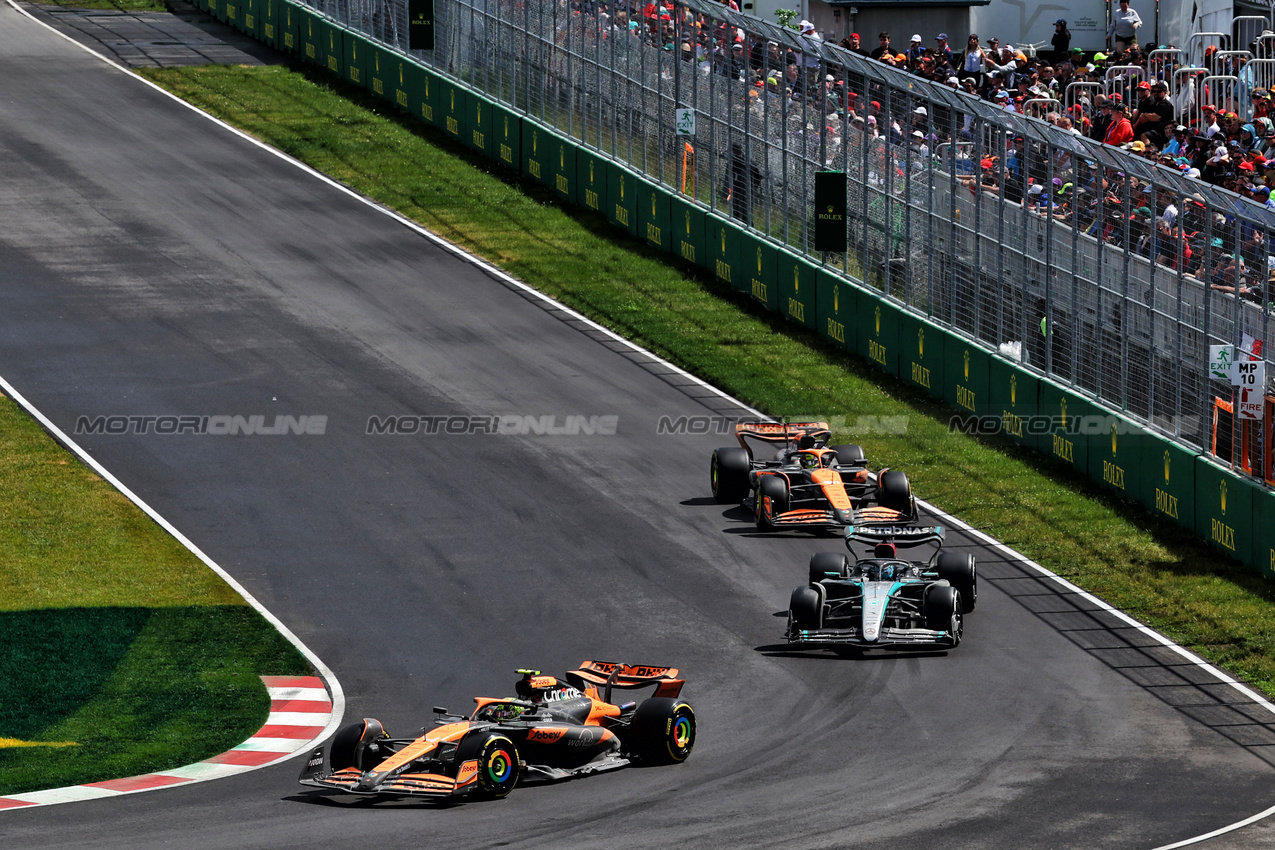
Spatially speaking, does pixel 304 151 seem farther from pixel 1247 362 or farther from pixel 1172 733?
pixel 1172 733

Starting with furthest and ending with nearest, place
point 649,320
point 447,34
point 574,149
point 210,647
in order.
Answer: point 447,34
point 574,149
point 649,320
point 210,647

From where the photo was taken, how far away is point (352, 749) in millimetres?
14078

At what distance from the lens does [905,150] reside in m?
28.1

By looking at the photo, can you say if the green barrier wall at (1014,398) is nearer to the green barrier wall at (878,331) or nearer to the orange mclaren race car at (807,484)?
the green barrier wall at (878,331)

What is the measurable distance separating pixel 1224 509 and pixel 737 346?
992 cm

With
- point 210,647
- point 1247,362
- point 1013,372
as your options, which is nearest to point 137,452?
point 210,647

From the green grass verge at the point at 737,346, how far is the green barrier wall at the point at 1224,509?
8.1 inches

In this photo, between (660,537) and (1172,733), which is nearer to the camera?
(1172,733)

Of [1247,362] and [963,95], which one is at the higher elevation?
[963,95]

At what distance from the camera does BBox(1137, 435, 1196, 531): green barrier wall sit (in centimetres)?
2222

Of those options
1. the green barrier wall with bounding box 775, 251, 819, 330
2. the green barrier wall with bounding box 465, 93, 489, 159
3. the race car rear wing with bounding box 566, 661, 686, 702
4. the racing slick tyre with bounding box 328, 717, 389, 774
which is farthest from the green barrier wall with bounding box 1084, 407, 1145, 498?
the green barrier wall with bounding box 465, 93, 489, 159

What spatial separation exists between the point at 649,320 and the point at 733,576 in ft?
35.9

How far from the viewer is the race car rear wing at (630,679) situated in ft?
51.2

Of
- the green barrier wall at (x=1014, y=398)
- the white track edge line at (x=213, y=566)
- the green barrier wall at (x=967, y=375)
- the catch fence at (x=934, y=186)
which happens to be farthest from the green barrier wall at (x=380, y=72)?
the green barrier wall at (x=1014, y=398)
